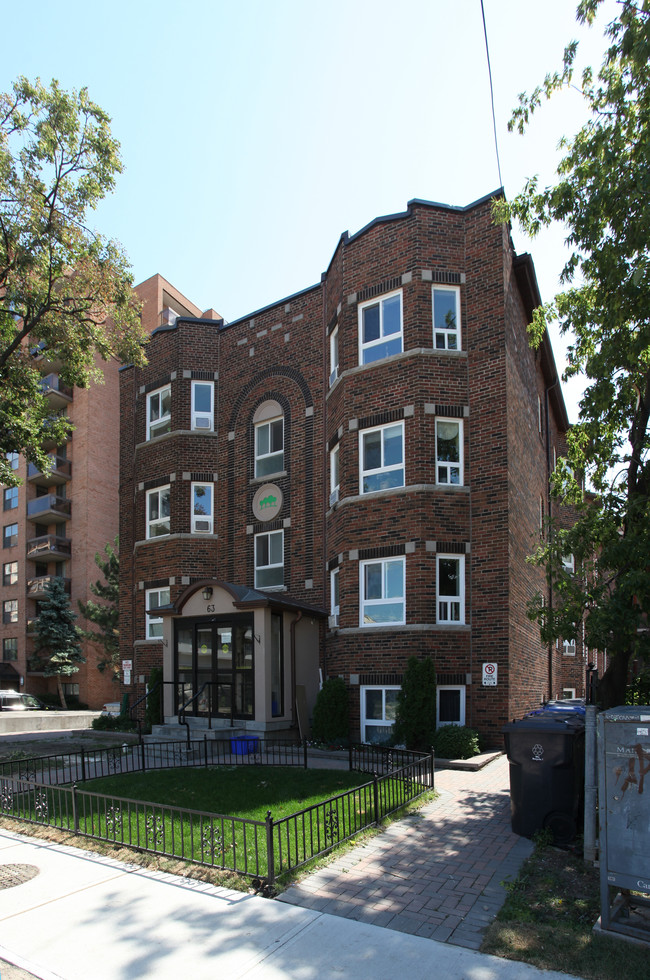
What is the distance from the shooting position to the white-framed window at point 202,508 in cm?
2181

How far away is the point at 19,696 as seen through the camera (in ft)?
111

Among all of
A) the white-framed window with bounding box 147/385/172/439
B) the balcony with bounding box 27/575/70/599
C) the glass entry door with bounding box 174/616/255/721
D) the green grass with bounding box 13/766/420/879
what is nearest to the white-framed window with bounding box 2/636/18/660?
the balcony with bounding box 27/575/70/599

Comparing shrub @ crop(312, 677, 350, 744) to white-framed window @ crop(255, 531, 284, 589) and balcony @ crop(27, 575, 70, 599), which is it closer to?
white-framed window @ crop(255, 531, 284, 589)

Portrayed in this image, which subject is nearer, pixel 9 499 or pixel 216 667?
pixel 216 667

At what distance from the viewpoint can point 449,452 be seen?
632 inches

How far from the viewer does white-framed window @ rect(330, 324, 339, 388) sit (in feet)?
61.8

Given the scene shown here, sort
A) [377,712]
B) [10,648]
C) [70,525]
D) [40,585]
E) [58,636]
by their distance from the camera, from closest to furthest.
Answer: [377,712] → [58,636] → [40,585] → [70,525] → [10,648]

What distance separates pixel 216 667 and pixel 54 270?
36.1ft

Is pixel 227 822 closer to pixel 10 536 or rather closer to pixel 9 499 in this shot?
pixel 10 536

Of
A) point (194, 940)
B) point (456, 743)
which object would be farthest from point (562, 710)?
point (194, 940)

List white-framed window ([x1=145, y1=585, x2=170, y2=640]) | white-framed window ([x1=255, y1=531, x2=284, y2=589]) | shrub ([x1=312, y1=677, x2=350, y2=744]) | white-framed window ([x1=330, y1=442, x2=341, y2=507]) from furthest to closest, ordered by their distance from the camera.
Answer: white-framed window ([x1=145, y1=585, x2=170, y2=640]), white-framed window ([x1=255, y1=531, x2=284, y2=589]), white-framed window ([x1=330, y1=442, x2=341, y2=507]), shrub ([x1=312, y1=677, x2=350, y2=744])

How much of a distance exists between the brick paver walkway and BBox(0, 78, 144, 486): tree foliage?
1435cm

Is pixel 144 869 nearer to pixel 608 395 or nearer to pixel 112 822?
pixel 112 822

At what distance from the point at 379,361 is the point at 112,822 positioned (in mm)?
11798
